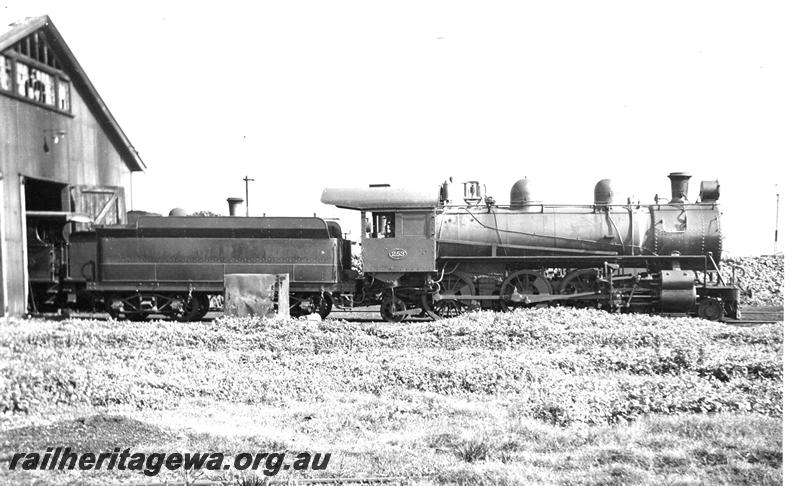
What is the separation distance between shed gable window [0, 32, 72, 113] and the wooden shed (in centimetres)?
1

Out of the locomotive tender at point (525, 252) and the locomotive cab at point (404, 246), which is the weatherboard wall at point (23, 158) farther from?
the locomotive cab at point (404, 246)

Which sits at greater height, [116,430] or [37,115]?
[37,115]

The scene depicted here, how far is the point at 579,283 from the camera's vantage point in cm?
1415

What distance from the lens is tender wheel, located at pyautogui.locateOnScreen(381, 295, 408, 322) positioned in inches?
553

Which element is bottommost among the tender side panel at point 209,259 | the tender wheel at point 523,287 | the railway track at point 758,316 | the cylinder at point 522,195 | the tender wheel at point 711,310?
the railway track at point 758,316

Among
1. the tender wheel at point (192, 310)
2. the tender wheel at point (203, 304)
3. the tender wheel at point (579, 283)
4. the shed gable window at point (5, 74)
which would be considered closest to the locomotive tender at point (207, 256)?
the tender wheel at point (192, 310)

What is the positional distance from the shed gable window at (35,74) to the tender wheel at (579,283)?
33.6 ft

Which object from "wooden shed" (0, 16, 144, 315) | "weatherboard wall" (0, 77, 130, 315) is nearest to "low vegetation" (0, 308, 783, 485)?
"weatherboard wall" (0, 77, 130, 315)

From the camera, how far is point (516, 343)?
9469mm

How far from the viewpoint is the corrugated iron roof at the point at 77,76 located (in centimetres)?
736

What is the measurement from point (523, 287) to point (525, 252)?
2.55 ft

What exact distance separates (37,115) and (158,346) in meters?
4.01

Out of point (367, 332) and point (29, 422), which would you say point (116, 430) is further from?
point (367, 332)

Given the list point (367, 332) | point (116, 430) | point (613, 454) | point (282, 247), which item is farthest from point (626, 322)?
point (116, 430)
